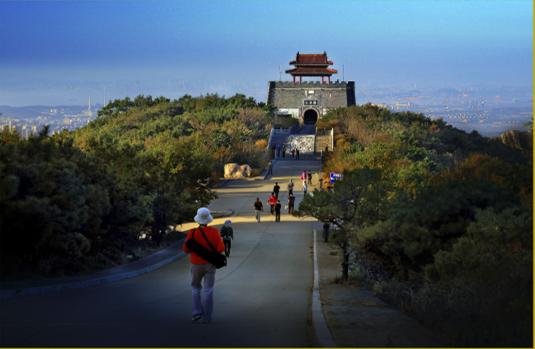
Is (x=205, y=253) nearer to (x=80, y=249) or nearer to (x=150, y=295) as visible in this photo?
(x=150, y=295)

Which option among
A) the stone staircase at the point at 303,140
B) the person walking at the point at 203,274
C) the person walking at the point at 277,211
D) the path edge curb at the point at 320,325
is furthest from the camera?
the stone staircase at the point at 303,140

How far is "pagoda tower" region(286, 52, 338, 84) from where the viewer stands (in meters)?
114

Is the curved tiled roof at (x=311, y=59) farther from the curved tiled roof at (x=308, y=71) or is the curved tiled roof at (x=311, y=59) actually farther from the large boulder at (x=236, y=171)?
the large boulder at (x=236, y=171)

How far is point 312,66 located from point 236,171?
57237 millimetres

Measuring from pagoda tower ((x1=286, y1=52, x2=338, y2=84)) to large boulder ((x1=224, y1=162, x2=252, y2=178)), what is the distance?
55.8 meters

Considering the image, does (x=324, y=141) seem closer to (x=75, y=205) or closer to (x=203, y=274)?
(x=75, y=205)

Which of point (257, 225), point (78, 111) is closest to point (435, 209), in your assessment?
point (257, 225)

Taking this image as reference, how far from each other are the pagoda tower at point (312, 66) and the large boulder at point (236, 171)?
2195 inches

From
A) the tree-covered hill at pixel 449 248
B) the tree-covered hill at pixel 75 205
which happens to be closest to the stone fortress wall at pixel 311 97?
the tree-covered hill at pixel 75 205

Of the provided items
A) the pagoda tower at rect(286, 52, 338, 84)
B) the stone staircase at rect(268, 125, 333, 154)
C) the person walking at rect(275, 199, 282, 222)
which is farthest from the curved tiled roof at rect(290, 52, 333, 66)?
the person walking at rect(275, 199, 282, 222)

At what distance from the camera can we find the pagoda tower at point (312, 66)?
11400 centimetres

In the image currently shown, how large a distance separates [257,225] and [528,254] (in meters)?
20.5

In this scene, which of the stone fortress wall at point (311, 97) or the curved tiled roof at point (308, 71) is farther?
the curved tiled roof at point (308, 71)

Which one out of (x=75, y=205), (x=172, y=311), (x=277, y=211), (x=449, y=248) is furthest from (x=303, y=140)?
(x=172, y=311)
